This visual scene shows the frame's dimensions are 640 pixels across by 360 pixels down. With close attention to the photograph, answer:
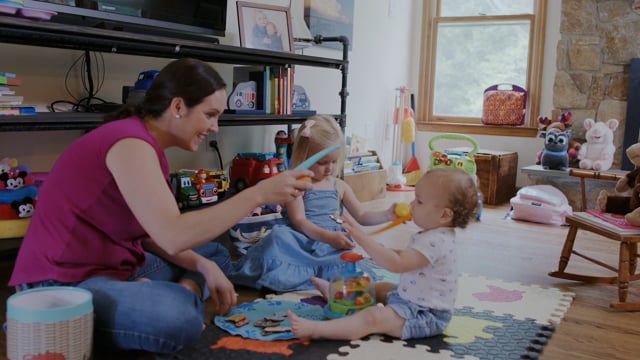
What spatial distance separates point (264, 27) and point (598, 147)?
7.53ft

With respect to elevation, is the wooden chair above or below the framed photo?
below

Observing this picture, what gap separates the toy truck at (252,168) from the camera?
292 cm

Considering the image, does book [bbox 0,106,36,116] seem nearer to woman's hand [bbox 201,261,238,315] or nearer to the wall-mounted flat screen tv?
the wall-mounted flat screen tv

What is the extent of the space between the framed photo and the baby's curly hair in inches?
60.7

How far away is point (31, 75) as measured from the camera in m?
2.26

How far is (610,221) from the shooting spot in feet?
7.39

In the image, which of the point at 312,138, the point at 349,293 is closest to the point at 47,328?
the point at 349,293

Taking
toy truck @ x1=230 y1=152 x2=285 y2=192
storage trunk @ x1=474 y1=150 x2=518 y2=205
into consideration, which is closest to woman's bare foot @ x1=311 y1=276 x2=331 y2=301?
toy truck @ x1=230 y1=152 x2=285 y2=192

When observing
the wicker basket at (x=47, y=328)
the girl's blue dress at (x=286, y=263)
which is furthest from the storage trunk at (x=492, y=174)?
the wicker basket at (x=47, y=328)

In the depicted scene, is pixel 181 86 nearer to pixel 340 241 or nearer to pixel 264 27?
pixel 340 241

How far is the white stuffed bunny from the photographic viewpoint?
12.6 feet

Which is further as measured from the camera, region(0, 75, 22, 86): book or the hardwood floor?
region(0, 75, 22, 86): book

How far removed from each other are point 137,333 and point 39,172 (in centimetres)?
120

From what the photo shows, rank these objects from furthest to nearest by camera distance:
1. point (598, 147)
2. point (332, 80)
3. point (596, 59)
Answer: point (596, 59) → point (332, 80) → point (598, 147)
